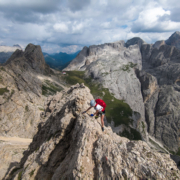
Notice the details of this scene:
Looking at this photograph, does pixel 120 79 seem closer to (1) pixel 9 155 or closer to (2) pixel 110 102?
(2) pixel 110 102

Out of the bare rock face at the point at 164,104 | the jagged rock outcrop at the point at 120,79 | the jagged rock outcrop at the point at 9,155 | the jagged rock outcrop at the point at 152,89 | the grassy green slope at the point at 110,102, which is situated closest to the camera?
the jagged rock outcrop at the point at 9,155

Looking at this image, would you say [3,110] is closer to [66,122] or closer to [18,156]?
[18,156]

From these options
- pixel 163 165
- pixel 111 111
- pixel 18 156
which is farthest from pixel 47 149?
pixel 111 111

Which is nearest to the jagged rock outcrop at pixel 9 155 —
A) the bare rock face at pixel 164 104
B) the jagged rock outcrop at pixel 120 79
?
the jagged rock outcrop at pixel 120 79

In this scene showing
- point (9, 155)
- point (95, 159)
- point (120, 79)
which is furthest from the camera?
point (120, 79)

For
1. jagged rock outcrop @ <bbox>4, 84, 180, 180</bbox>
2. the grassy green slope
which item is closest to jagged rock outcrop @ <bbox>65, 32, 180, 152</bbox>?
the grassy green slope

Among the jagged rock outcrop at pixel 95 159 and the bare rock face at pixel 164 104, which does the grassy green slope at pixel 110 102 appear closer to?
the bare rock face at pixel 164 104

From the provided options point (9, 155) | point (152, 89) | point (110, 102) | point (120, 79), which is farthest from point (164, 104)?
point (9, 155)

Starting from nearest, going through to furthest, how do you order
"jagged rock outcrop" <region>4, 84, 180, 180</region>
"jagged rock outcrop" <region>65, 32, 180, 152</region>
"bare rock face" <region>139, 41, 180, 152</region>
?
"jagged rock outcrop" <region>4, 84, 180, 180</region> < "bare rock face" <region>139, 41, 180, 152</region> < "jagged rock outcrop" <region>65, 32, 180, 152</region>

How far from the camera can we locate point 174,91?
5285 inches

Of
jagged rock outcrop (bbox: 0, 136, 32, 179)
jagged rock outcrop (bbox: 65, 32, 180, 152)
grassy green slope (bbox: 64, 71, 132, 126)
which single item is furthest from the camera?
jagged rock outcrop (bbox: 65, 32, 180, 152)

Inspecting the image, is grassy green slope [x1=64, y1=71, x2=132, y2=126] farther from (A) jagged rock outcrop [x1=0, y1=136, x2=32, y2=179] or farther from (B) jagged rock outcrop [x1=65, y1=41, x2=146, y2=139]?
(A) jagged rock outcrop [x1=0, y1=136, x2=32, y2=179]

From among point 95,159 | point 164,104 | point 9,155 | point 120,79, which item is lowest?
point 164,104

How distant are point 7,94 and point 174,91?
151 m
